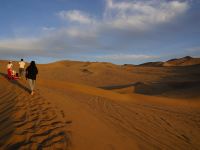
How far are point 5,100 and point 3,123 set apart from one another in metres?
4.16

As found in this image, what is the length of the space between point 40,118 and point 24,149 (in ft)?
8.25

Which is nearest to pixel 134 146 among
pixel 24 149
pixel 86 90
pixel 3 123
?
pixel 24 149

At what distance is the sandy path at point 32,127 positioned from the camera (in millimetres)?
6215

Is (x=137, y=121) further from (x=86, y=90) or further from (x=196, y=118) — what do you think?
(x=86, y=90)

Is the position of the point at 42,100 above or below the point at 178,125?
above

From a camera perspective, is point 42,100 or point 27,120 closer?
point 27,120

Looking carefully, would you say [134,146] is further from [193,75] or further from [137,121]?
[193,75]

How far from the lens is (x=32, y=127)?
24.4 ft

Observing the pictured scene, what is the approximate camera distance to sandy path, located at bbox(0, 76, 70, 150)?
6215 mm

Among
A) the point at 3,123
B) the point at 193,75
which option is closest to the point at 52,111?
the point at 3,123

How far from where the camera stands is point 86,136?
7.07 meters

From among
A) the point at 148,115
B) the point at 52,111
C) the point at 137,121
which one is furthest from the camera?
the point at 148,115

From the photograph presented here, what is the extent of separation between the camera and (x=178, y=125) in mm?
10883

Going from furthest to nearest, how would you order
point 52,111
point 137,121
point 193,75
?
point 193,75, point 137,121, point 52,111
